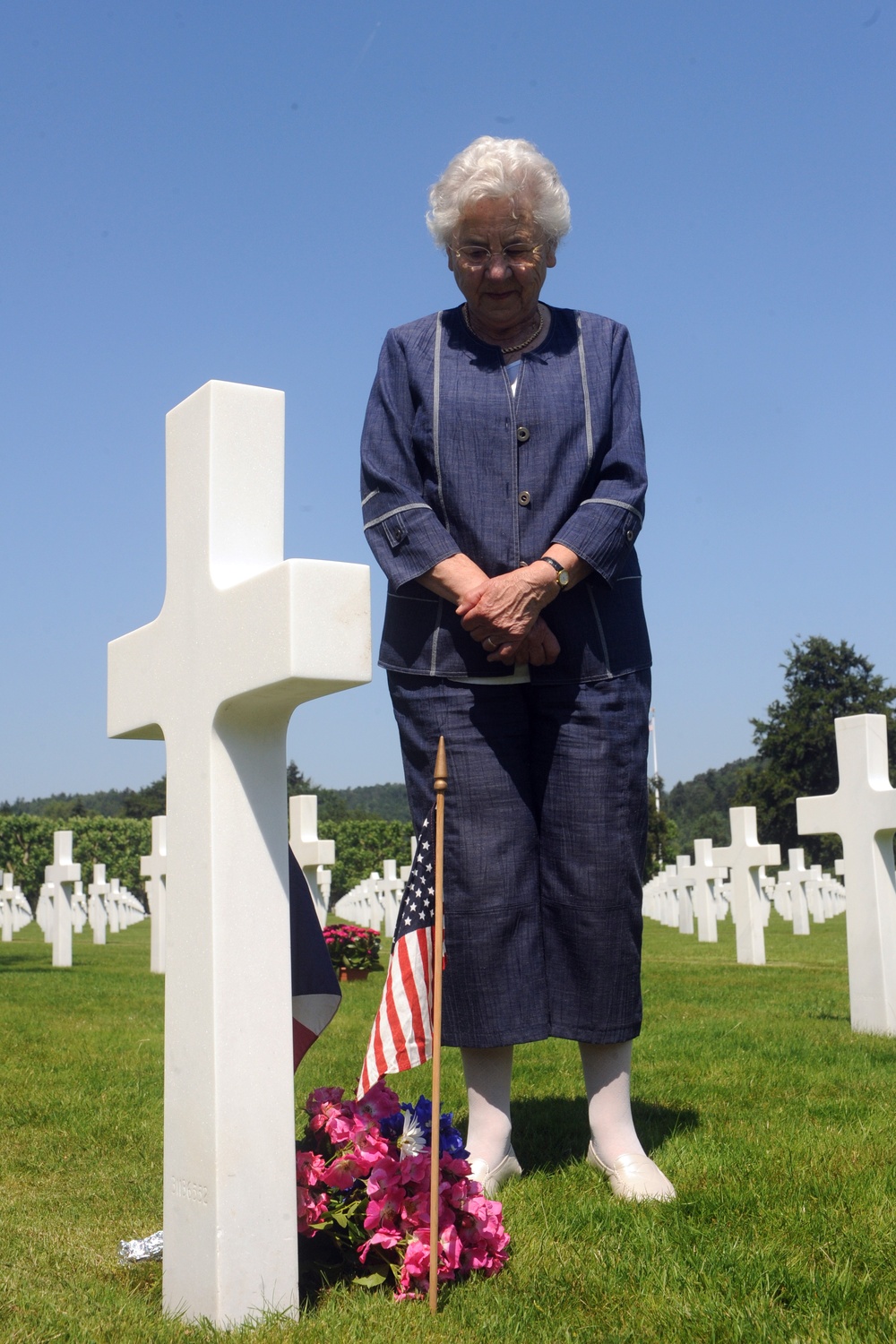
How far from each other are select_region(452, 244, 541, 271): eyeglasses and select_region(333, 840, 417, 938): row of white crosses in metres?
13.5

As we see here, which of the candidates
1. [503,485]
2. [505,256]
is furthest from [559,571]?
[505,256]

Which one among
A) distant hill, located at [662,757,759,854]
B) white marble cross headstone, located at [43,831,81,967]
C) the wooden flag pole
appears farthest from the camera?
distant hill, located at [662,757,759,854]

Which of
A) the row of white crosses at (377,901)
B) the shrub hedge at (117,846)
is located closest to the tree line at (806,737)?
the shrub hedge at (117,846)

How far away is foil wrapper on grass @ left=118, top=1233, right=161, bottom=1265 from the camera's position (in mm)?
2762

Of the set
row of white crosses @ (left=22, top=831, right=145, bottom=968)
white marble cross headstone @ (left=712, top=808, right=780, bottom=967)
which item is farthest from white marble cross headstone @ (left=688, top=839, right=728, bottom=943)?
row of white crosses @ (left=22, top=831, right=145, bottom=968)

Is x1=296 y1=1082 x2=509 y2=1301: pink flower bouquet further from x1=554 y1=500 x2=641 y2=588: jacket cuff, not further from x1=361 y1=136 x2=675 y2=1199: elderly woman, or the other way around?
x1=554 y1=500 x2=641 y2=588: jacket cuff

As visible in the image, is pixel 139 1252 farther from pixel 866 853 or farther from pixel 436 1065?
pixel 866 853

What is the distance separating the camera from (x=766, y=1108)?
4184 millimetres

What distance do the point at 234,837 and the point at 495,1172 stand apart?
4.62ft

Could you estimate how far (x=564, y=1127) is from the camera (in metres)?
3.96

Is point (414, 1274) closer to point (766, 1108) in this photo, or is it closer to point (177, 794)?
point (177, 794)

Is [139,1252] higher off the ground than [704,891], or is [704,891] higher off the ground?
[139,1252]

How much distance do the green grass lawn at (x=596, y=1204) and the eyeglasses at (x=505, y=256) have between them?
8.26 feet

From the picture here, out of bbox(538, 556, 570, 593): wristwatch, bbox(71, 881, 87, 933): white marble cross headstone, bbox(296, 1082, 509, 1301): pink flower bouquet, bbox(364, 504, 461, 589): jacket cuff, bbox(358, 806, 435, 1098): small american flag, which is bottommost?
bbox(71, 881, 87, 933): white marble cross headstone
